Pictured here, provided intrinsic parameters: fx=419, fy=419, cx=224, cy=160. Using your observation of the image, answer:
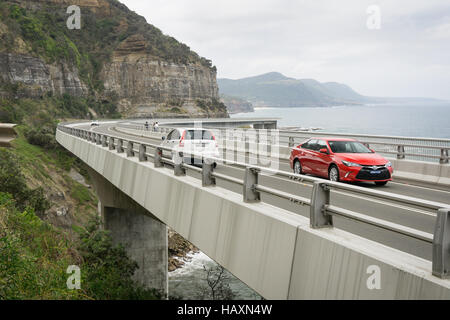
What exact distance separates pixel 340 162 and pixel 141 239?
15175 mm

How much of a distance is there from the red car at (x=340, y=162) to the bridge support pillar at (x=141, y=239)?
12048mm

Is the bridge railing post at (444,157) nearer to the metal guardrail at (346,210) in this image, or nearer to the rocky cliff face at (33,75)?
the metal guardrail at (346,210)

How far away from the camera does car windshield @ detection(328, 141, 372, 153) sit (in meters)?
12.5

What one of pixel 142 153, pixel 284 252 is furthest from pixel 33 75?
pixel 284 252

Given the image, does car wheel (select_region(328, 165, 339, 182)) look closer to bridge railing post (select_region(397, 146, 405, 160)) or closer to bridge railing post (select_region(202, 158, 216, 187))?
bridge railing post (select_region(397, 146, 405, 160))

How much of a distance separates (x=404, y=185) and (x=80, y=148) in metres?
17.7

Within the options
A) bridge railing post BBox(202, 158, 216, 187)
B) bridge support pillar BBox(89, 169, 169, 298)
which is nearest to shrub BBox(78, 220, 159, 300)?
bridge support pillar BBox(89, 169, 169, 298)

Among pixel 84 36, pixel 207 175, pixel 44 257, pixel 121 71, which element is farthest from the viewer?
pixel 84 36

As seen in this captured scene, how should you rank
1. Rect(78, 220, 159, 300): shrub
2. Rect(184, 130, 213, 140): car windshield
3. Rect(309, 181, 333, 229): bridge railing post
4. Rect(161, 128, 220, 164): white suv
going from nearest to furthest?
Rect(309, 181, 333, 229): bridge railing post → Rect(78, 220, 159, 300): shrub → Rect(161, 128, 220, 164): white suv → Rect(184, 130, 213, 140): car windshield

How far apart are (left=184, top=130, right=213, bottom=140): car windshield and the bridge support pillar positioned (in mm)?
9006

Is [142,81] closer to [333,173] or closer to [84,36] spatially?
[84,36]

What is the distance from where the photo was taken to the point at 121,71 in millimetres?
107188

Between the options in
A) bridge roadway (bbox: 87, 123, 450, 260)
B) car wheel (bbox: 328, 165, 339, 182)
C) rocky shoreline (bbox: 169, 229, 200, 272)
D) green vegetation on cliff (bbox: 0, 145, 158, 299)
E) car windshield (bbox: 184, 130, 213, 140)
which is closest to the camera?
bridge roadway (bbox: 87, 123, 450, 260)

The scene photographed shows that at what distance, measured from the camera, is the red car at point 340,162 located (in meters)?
11.4
